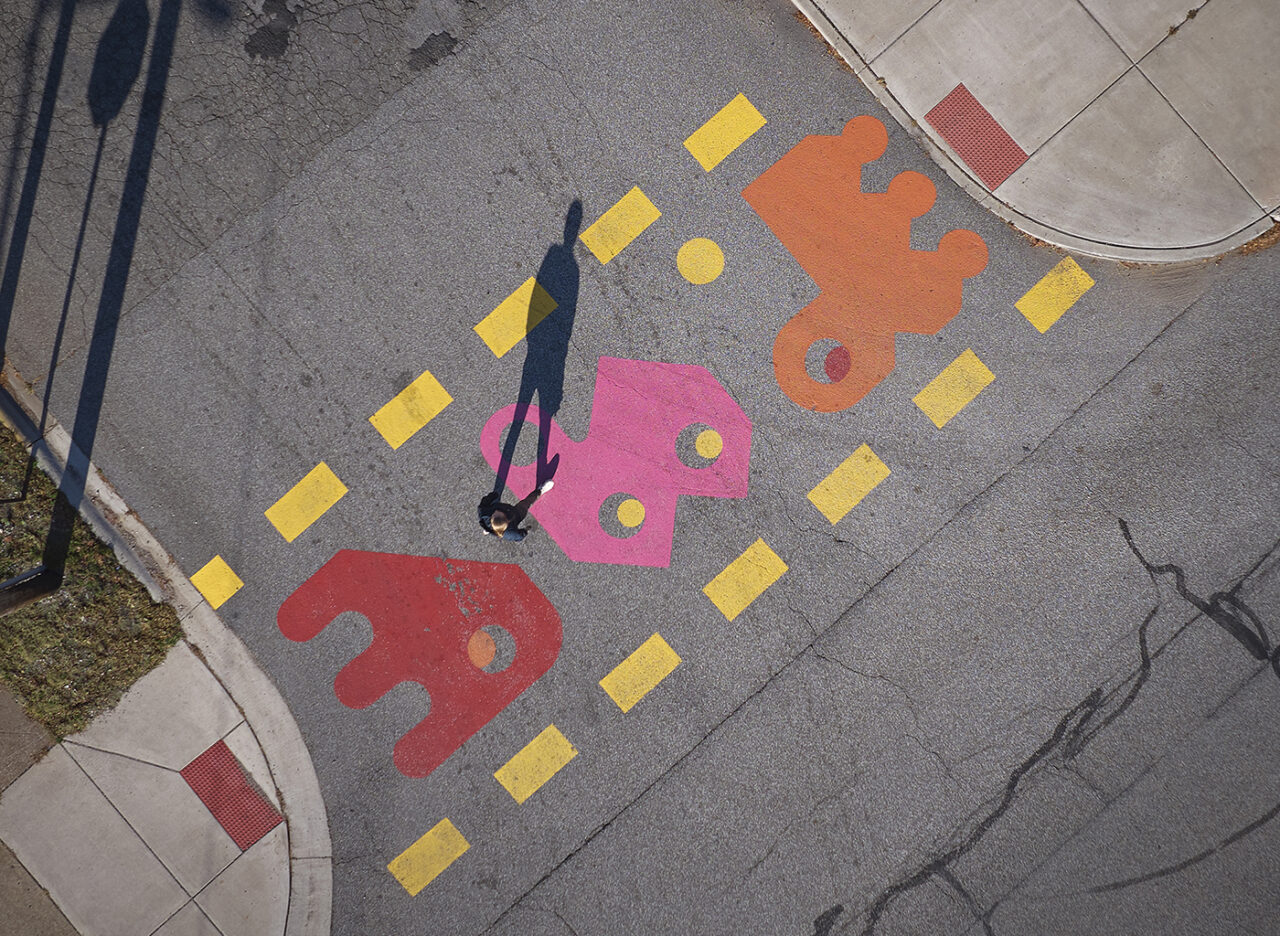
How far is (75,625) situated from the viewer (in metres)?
6.28

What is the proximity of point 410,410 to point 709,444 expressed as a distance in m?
2.57

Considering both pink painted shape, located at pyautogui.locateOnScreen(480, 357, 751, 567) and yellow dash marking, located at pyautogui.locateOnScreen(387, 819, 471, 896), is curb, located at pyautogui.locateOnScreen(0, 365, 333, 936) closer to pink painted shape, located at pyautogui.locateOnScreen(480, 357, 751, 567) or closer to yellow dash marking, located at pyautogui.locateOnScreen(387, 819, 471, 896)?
yellow dash marking, located at pyautogui.locateOnScreen(387, 819, 471, 896)

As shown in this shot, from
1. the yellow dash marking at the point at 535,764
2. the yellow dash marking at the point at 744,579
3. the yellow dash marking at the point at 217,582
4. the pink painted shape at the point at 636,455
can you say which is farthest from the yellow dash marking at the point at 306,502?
the yellow dash marking at the point at 744,579

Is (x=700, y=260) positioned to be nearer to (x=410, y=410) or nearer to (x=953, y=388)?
(x=953, y=388)

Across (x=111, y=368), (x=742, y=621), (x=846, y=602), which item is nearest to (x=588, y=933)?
(x=742, y=621)

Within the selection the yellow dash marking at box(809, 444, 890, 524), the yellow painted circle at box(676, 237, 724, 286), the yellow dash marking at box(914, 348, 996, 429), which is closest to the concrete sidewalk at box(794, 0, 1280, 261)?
the yellow dash marking at box(914, 348, 996, 429)

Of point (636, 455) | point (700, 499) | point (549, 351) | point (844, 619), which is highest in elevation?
point (549, 351)

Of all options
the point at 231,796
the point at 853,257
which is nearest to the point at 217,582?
the point at 231,796

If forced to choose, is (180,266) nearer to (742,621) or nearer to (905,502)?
(742,621)

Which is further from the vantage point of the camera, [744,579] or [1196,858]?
[744,579]

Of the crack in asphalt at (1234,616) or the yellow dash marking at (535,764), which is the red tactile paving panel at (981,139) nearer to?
the crack in asphalt at (1234,616)

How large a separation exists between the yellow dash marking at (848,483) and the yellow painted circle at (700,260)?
6.51 feet

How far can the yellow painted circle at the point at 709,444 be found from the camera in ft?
21.0

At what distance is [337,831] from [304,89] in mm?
6313
